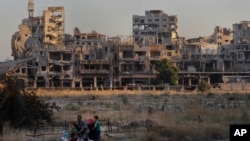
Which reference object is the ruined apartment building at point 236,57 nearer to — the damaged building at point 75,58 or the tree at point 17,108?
the damaged building at point 75,58

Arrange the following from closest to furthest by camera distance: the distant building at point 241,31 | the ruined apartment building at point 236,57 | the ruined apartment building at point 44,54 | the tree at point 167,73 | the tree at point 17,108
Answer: the tree at point 17,108
the tree at point 167,73
the ruined apartment building at point 44,54
the ruined apartment building at point 236,57
the distant building at point 241,31

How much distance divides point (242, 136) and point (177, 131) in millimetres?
14018

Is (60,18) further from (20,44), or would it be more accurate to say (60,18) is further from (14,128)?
(14,128)

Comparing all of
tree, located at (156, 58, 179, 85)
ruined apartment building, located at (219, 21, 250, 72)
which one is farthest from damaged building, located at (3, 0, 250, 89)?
tree, located at (156, 58, 179, 85)

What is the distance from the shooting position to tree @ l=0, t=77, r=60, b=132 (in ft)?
85.4

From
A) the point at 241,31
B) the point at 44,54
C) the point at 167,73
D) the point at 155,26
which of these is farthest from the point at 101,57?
the point at 241,31

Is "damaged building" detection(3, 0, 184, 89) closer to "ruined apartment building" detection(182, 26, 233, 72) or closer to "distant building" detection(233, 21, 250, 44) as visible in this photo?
"ruined apartment building" detection(182, 26, 233, 72)

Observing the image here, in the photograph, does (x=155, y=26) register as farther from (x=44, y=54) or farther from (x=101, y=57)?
(x=44, y=54)

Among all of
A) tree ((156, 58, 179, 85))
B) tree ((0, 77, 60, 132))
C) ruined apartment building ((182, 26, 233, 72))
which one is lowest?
tree ((0, 77, 60, 132))

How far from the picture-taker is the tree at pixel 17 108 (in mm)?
26016

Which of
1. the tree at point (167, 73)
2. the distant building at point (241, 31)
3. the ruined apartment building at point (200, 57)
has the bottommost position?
the tree at point (167, 73)

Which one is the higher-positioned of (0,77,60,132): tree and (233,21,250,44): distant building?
(233,21,250,44): distant building

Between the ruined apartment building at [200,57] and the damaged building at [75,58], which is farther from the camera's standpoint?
the ruined apartment building at [200,57]

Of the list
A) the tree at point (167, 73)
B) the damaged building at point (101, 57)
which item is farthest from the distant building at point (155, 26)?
the tree at point (167, 73)
